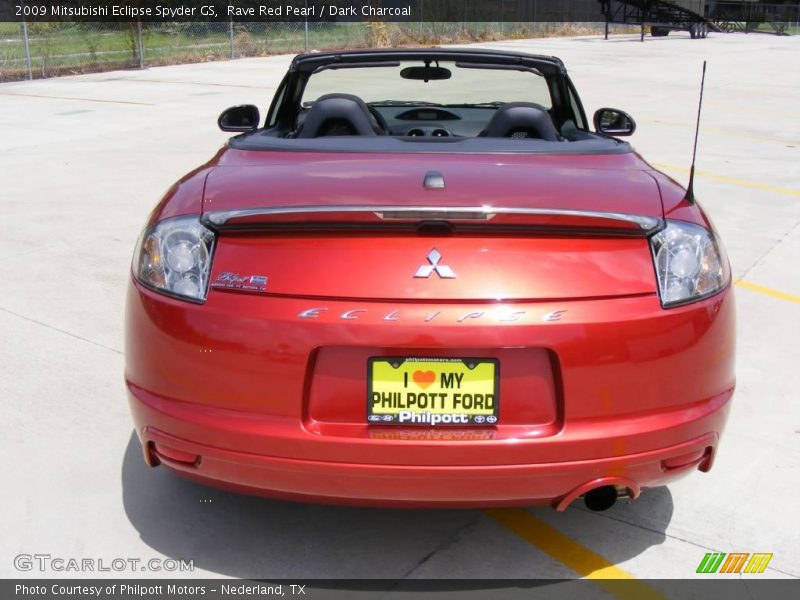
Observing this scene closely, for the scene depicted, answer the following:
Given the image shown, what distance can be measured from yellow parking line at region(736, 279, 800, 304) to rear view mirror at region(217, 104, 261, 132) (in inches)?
120

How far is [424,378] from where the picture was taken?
226 cm

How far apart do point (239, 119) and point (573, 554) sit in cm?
251

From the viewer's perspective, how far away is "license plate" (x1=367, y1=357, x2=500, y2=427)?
2.24 metres

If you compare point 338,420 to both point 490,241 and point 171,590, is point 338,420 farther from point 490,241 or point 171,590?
point 171,590

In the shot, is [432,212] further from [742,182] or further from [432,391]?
[742,182]

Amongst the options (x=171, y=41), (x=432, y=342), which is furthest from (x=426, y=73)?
(x=171, y=41)

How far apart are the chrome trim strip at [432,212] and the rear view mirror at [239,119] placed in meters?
1.89

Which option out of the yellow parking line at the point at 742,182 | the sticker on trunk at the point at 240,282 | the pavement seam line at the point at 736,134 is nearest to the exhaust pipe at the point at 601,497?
the sticker on trunk at the point at 240,282

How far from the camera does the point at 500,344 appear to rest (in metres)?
2.21

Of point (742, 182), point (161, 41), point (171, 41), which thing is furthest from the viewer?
point (171, 41)

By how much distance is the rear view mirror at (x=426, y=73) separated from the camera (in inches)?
173

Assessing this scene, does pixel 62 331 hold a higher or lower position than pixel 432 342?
lower

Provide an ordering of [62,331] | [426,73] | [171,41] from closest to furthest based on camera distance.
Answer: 1. [426,73]
2. [62,331]
3. [171,41]

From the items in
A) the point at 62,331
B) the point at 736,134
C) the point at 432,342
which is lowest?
the point at 736,134
